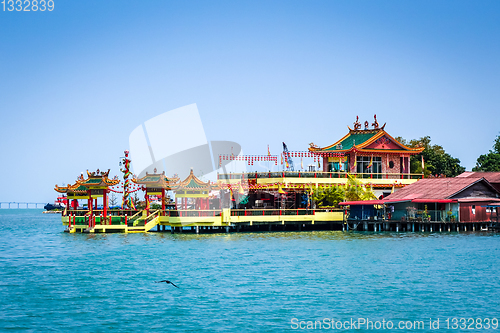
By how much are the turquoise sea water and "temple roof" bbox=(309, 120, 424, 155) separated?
2044 centimetres

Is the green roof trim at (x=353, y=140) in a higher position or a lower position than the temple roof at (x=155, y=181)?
higher

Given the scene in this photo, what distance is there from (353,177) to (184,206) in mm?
17677

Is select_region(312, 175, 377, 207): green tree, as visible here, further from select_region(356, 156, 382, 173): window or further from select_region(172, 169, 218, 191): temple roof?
select_region(172, 169, 218, 191): temple roof

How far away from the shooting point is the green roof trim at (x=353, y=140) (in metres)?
62.0

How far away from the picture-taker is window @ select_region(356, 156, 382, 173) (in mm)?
60188

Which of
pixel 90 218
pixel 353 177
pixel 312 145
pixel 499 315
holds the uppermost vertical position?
pixel 312 145

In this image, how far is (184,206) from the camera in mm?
49281

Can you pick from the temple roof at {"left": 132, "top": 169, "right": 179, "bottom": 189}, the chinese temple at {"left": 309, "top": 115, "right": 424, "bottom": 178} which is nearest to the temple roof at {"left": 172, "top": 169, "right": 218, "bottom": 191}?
the temple roof at {"left": 132, "top": 169, "right": 179, "bottom": 189}

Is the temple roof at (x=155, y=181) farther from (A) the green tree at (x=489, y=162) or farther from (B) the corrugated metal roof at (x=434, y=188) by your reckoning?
(A) the green tree at (x=489, y=162)

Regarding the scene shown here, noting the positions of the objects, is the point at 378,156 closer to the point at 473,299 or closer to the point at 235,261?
the point at 235,261

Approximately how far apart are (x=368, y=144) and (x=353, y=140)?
8.54 ft

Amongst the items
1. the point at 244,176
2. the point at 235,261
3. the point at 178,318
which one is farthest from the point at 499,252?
the point at 244,176

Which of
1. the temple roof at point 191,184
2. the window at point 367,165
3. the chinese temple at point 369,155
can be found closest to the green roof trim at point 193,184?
the temple roof at point 191,184

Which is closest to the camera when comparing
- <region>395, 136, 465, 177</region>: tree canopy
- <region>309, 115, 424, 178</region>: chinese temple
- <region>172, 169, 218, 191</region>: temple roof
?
<region>172, 169, 218, 191</region>: temple roof
